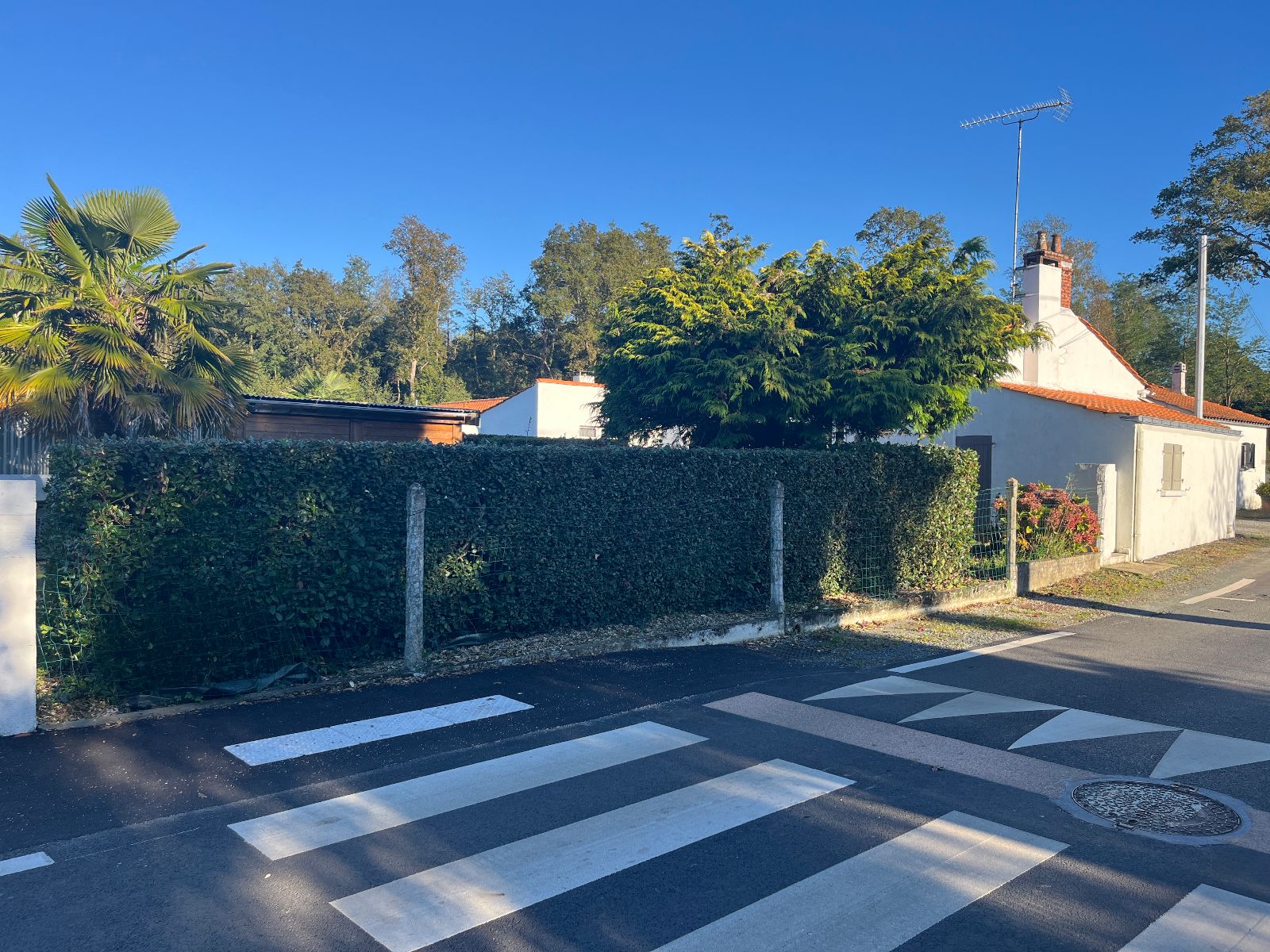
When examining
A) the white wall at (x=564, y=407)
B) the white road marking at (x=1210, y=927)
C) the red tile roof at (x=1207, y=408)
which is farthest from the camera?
the red tile roof at (x=1207, y=408)

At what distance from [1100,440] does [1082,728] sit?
14.5 metres

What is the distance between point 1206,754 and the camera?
6160mm

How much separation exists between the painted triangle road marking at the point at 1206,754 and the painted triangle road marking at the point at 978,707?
1.01 meters

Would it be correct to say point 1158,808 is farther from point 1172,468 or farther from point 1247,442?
point 1247,442

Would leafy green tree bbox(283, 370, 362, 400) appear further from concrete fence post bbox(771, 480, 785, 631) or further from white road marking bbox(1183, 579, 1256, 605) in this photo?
white road marking bbox(1183, 579, 1256, 605)

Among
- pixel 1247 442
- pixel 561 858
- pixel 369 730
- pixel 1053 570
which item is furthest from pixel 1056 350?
pixel 561 858

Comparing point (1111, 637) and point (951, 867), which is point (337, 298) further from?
point (951, 867)

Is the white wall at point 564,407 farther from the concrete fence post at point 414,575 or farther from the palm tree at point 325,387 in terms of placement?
the concrete fence post at point 414,575

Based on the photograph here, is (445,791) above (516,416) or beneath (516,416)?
beneath

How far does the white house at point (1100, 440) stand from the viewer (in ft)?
60.8

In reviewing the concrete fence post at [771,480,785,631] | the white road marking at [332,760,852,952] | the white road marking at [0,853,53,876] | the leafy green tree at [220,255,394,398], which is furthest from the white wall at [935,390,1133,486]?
the leafy green tree at [220,255,394,398]

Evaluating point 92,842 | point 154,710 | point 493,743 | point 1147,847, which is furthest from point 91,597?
point 1147,847

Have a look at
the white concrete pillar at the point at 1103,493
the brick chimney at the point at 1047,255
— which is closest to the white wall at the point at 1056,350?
the brick chimney at the point at 1047,255

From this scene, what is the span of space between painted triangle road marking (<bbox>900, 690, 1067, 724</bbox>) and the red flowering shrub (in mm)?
8082
